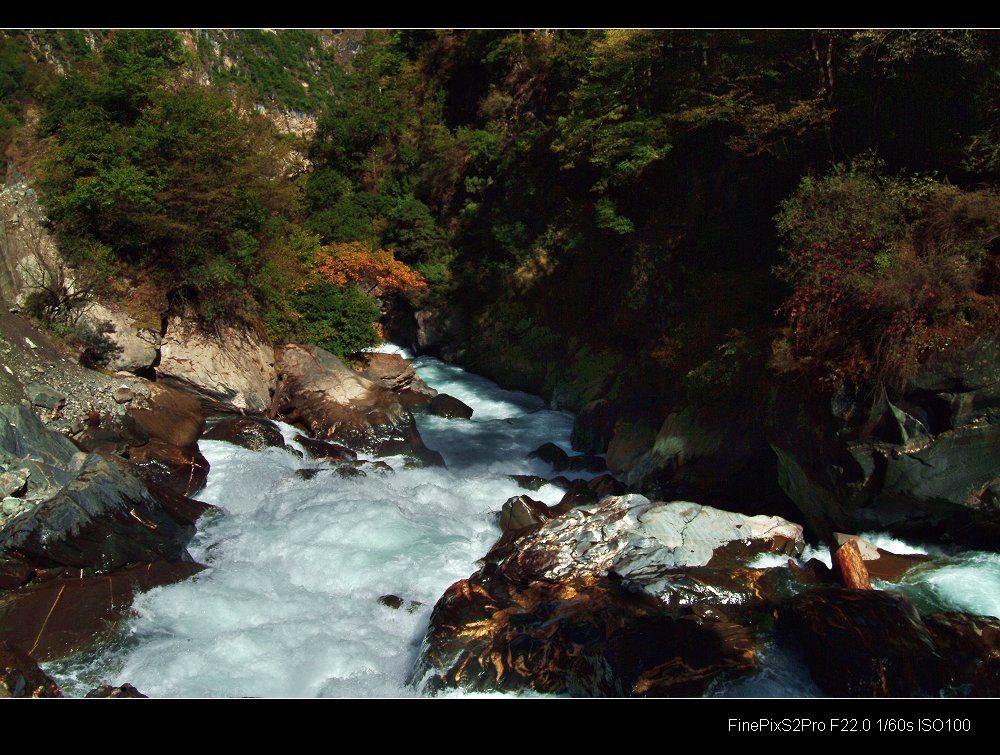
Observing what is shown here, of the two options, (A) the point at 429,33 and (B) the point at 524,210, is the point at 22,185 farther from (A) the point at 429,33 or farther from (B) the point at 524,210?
(A) the point at 429,33

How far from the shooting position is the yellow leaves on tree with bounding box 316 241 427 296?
2108 centimetres

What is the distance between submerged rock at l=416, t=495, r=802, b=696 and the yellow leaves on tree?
12.8m

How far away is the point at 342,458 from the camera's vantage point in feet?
47.3

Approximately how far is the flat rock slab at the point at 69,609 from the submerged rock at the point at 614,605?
3.73m

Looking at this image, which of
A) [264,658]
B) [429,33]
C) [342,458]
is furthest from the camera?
[429,33]

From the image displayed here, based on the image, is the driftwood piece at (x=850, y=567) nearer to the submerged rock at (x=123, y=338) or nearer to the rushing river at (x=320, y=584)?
the rushing river at (x=320, y=584)

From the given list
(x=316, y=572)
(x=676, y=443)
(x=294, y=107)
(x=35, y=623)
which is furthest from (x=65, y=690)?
(x=294, y=107)

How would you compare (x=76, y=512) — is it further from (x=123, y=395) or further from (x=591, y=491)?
(x=591, y=491)

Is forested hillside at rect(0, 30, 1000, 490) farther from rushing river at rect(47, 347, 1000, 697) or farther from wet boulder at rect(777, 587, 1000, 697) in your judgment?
rushing river at rect(47, 347, 1000, 697)

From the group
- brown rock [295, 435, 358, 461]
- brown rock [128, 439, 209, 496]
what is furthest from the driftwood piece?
brown rock [128, 439, 209, 496]

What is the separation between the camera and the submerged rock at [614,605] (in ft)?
24.5

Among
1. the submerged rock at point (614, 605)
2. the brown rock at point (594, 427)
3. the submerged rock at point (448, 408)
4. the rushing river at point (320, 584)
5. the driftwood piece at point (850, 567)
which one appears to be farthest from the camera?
the submerged rock at point (448, 408)

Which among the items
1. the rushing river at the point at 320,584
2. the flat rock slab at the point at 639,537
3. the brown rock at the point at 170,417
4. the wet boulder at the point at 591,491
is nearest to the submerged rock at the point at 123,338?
the brown rock at the point at 170,417

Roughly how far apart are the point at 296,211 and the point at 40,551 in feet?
51.8
